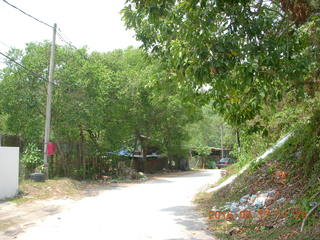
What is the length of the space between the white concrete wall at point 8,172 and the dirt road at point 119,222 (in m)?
1.56

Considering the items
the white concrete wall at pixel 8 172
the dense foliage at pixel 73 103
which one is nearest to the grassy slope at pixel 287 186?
the dense foliage at pixel 73 103

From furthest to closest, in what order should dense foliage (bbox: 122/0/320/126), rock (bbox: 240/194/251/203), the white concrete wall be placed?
the white concrete wall < rock (bbox: 240/194/251/203) < dense foliage (bbox: 122/0/320/126)

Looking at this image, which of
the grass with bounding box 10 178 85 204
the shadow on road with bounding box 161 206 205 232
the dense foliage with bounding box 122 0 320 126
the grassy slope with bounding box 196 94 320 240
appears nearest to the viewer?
the dense foliage with bounding box 122 0 320 126

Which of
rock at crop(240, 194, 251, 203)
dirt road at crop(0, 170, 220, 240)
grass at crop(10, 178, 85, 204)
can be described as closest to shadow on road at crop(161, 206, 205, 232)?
dirt road at crop(0, 170, 220, 240)

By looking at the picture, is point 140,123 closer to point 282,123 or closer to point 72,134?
point 72,134

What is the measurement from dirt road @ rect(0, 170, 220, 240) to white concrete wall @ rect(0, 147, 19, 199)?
5.13 feet

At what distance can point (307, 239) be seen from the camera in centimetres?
570

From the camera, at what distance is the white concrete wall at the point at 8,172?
38.8 ft

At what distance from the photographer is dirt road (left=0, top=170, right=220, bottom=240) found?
24.2ft

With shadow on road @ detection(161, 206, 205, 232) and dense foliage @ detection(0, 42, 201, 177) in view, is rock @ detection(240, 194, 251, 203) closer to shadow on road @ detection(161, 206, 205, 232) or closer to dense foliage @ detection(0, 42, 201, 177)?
shadow on road @ detection(161, 206, 205, 232)

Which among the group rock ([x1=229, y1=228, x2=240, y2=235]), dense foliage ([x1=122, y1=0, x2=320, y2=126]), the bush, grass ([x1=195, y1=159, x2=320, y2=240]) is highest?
dense foliage ([x1=122, y1=0, x2=320, y2=126])

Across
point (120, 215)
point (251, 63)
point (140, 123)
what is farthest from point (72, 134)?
point (251, 63)

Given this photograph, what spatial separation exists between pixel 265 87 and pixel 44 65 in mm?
13591

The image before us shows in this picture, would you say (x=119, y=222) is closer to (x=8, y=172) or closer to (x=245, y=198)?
(x=245, y=198)
